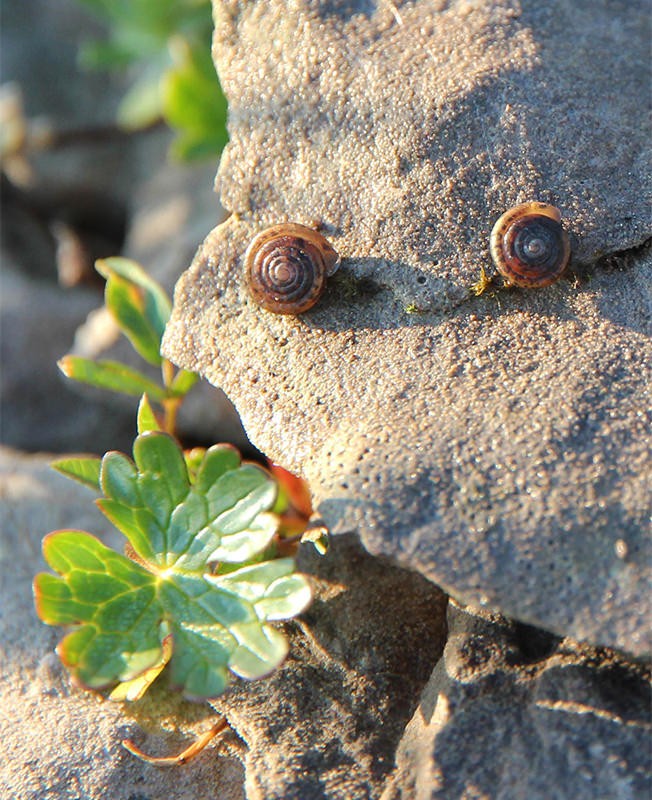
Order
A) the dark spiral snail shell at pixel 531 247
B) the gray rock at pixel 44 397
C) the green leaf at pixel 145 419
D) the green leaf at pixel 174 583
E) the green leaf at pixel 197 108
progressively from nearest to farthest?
the green leaf at pixel 174 583 < the dark spiral snail shell at pixel 531 247 < the green leaf at pixel 145 419 < the green leaf at pixel 197 108 < the gray rock at pixel 44 397

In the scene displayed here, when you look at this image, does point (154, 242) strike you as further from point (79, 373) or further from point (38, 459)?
point (79, 373)

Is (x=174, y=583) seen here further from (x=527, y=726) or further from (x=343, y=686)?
(x=527, y=726)

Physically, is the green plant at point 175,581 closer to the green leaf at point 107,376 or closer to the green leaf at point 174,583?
the green leaf at point 174,583

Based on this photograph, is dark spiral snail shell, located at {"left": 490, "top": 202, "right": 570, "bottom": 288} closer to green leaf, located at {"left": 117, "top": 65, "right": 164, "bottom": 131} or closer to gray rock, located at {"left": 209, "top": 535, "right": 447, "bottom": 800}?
gray rock, located at {"left": 209, "top": 535, "right": 447, "bottom": 800}

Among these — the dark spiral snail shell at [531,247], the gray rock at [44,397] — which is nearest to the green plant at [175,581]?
the dark spiral snail shell at [531,247]

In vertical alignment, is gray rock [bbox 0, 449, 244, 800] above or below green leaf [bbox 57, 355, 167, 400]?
below

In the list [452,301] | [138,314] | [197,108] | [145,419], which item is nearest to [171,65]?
[197,108]

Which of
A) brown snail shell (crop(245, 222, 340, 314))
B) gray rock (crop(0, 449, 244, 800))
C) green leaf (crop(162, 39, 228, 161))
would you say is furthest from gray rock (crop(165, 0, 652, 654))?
green leaf (crop(162, 39, 228, 161))
